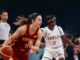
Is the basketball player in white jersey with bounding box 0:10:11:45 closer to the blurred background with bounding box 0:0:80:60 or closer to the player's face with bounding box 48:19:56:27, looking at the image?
the player's face with bounding box 48:19:56:27

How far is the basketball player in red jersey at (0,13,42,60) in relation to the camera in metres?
8.07

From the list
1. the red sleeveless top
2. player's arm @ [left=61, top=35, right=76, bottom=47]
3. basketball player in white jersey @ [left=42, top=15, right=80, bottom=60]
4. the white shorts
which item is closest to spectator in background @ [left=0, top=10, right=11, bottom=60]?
basketball player in white jersey @ [left=42, top=15, right=80, bottom=60]

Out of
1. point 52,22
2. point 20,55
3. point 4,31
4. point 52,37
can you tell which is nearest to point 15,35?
point 20,55

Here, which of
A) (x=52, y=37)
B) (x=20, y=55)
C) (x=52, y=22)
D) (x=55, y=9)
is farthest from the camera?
(x=55, y=9)

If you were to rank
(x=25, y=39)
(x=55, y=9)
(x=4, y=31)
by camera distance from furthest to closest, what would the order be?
(x=55, y=9)
(x=4, y=31)
(x=25, y=39)

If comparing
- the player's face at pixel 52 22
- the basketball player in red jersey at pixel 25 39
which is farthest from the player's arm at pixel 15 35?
the player's face at pixel 52 22

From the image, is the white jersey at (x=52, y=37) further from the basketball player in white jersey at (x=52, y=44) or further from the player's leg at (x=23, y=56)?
the player's leg at (x=23, y=56)

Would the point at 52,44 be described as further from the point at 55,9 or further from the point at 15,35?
the point at 55,9

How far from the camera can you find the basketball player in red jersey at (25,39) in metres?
8.07

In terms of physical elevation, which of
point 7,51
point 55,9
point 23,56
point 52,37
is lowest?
→ point 55,9

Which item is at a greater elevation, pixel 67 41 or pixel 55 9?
pixel 67 41

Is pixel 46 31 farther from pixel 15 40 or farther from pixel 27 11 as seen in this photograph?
pixel 27 11

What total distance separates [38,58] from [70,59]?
93.1 inches

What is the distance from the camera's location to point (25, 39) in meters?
8.15
